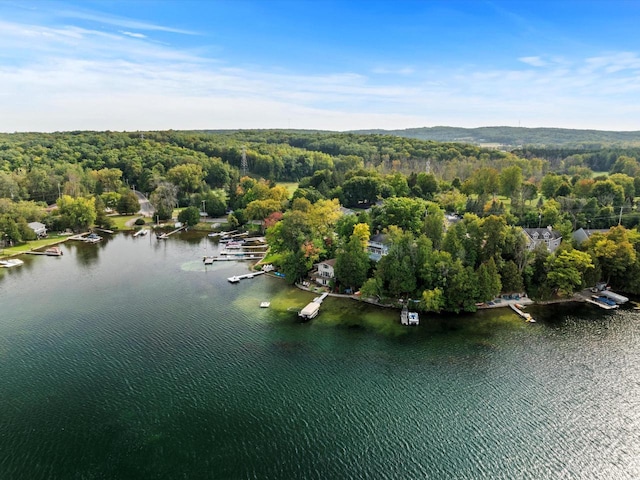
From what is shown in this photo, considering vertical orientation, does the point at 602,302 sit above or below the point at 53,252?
above

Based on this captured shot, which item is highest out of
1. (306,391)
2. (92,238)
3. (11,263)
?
(306,391)

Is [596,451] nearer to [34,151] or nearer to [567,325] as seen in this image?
[567,325]

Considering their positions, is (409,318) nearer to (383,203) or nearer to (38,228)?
(383,203)

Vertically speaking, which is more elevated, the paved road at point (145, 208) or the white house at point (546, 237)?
the white house at point (546, 237)

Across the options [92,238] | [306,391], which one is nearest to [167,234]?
[92,238]

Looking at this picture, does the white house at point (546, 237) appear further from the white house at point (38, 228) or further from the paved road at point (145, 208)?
the white house at point (38, 228)

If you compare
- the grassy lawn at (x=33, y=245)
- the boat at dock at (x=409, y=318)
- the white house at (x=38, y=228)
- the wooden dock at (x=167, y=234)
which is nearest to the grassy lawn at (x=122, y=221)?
the wooden dock at (x=167, y=234)

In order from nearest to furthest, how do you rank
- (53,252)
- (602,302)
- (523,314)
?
(523,314)
(602,302)
(53,252)

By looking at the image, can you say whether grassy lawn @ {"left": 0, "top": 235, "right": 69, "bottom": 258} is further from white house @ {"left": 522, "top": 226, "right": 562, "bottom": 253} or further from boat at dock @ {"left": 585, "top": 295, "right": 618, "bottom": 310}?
boat at dock @ {"left": 585, "top": 295, "right": 618, "bottom": 310}
